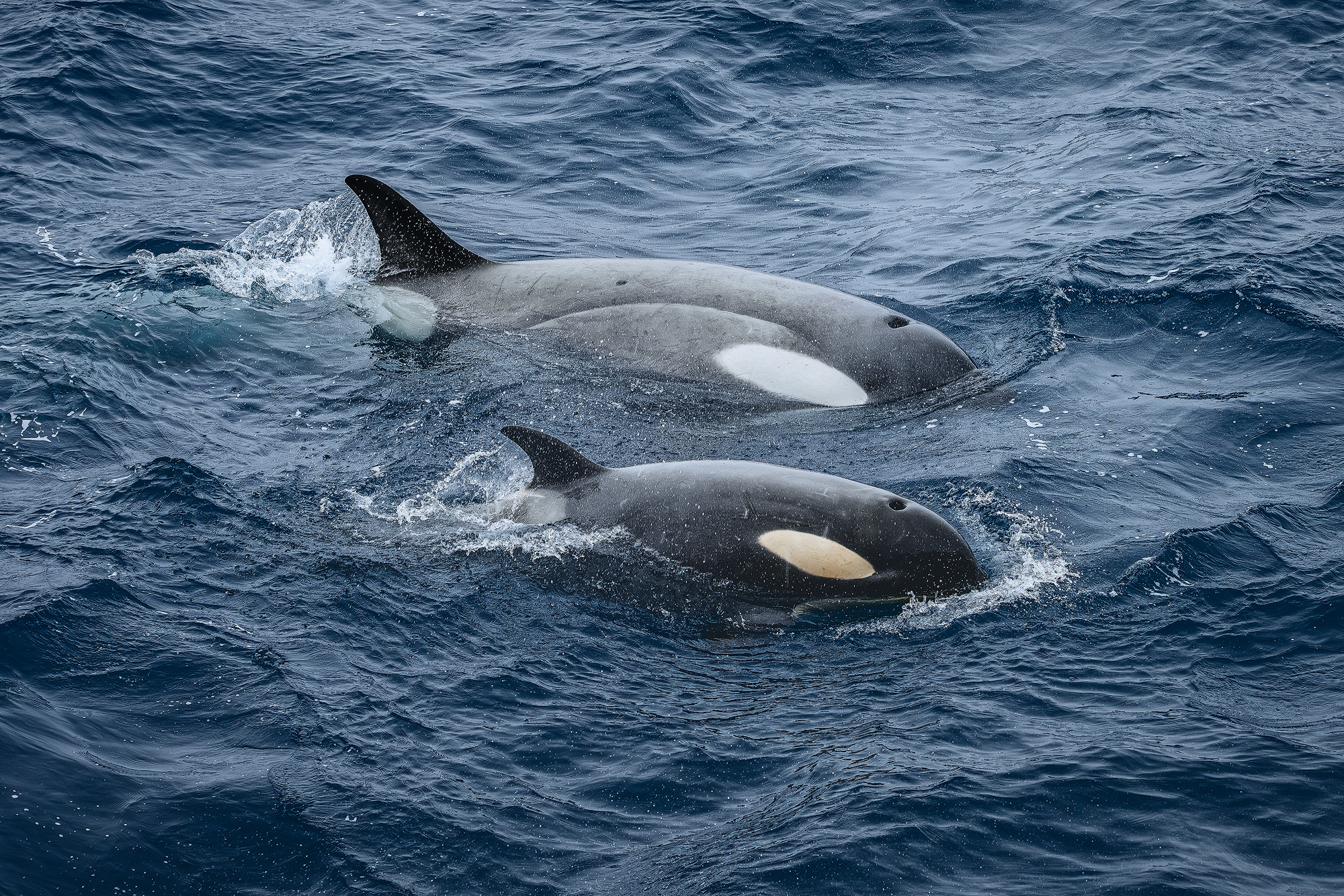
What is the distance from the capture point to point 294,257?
1580cm

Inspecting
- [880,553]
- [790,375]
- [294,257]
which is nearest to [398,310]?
[294,257]

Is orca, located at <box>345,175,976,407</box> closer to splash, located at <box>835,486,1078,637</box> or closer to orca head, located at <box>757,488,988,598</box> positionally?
splash, located at <box>835,486,1078,637</box>

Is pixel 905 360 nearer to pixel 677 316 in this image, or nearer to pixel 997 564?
pixel 677 316

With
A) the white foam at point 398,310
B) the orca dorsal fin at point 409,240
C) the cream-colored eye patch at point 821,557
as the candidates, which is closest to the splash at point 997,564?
the cream-colored eye patch at point 821,557

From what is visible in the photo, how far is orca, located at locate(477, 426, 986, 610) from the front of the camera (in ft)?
28.3

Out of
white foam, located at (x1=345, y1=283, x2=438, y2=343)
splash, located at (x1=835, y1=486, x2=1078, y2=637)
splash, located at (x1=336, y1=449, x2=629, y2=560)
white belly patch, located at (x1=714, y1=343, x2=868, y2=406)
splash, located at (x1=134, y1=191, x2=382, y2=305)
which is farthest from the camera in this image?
splash, located at (x1=134, y1=191, x2=382, y2=305)

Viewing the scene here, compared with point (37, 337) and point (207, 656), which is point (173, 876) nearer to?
point (207, 656)

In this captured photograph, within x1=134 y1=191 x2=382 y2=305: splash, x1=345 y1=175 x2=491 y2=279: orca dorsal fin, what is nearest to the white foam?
x1=134 y1=191 x2=382 y2=305: splash

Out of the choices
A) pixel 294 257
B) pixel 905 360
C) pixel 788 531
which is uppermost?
pixel 905 360

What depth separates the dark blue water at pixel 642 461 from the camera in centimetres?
675

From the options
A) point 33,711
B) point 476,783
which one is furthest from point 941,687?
point 33,711

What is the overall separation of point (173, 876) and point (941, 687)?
4536mm

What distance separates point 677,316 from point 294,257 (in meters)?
5.44

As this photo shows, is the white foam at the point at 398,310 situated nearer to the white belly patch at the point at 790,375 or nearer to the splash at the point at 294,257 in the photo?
the splash at the point at 294,257
